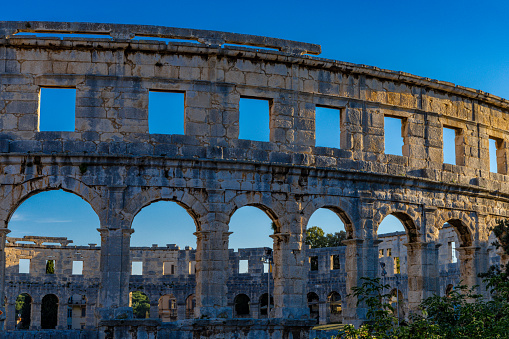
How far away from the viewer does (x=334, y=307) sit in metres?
38.7

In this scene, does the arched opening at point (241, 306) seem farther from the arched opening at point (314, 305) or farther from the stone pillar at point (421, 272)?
the stone pillar at point (421, 272)

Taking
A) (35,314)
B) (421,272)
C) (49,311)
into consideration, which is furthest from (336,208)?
(49,311)

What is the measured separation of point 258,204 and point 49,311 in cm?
2476

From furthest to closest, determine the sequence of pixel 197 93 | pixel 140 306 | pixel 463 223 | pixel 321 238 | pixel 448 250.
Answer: pixel 140 306
pixel 321 238
pixel 448 250
pixel 463 223
pixel 197 93

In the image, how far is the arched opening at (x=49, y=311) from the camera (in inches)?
1517

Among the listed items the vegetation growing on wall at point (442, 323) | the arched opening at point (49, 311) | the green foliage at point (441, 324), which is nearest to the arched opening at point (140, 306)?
the arched opening at point (49, 311)

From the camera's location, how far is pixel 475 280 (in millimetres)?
21688

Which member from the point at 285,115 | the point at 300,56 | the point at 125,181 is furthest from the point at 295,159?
the point at 125,181

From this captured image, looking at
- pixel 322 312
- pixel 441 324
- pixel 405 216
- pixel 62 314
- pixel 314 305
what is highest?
pixel 405 216

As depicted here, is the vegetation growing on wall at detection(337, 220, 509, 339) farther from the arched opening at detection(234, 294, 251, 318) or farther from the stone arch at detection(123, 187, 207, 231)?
the arched opening at detection(234, 294, 251, 318)

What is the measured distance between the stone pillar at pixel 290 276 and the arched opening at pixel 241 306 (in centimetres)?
2060

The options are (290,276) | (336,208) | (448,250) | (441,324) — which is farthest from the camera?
(448,250)

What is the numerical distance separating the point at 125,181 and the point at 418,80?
9.83m

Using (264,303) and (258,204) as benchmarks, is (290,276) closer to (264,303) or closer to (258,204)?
(258,204)
